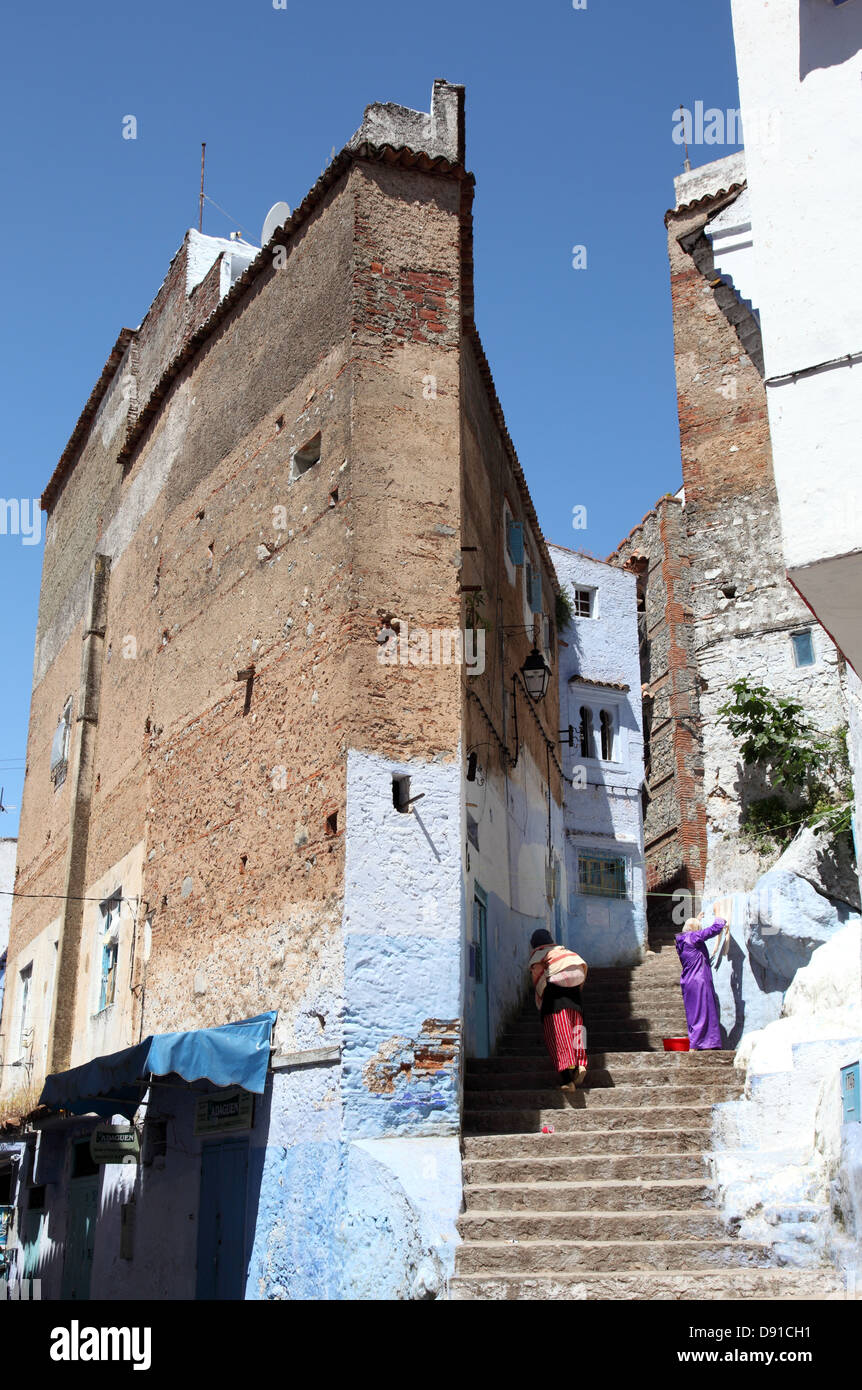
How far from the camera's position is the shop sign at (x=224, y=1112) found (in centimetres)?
1153

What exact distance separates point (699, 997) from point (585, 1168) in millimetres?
3450

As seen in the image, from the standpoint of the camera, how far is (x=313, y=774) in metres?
11.7

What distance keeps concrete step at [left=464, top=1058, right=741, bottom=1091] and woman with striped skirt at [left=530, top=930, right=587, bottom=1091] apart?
0.56 feet

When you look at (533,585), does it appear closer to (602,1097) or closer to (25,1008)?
(602,1097)

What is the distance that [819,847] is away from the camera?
1579 cm

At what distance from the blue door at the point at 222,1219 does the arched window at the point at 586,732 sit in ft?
36.6

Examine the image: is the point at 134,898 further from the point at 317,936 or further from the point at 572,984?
the point at 572,984

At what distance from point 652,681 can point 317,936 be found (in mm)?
14796

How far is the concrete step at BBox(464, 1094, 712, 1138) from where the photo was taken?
10.6 meters

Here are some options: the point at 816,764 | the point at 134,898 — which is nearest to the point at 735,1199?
the point at 134,898

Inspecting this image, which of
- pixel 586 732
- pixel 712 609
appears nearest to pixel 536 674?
pixel 712 609

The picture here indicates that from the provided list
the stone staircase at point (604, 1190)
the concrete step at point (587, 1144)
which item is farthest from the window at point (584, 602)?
the concrete step at point (587, 1144)

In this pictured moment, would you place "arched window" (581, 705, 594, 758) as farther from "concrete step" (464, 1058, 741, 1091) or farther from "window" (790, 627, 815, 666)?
"concrete step" (464, 1058, 741, 1091)

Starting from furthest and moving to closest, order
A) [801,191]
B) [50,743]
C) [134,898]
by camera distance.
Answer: [50,743] → [134,898] → [801,191]
